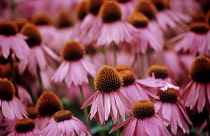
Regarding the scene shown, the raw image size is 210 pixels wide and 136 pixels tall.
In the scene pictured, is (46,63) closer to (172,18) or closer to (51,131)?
(51,131)

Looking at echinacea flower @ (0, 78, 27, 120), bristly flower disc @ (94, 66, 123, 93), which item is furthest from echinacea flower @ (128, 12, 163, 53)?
echinacea flower @ (0, 78, 27, 120)

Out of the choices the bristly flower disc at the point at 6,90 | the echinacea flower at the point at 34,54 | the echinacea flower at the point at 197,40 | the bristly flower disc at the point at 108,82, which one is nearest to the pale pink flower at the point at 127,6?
the echinacea flower at the point at 197,40

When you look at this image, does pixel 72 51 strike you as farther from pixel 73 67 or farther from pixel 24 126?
pixel 24 126

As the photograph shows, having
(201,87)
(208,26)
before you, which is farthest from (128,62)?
(201,87)

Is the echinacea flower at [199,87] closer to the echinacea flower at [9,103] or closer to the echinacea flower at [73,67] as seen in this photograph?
the echinacea flower at [73,67]

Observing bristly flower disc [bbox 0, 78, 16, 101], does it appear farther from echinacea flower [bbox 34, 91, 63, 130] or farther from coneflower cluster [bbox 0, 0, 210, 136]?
echinacea flower [bbox 34, 91, 63, 130]

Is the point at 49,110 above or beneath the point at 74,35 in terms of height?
beneath
